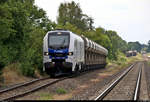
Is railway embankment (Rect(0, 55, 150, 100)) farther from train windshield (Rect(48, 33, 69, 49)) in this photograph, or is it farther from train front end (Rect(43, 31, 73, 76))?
train windshield (Rect(48, 33, 69, 49))

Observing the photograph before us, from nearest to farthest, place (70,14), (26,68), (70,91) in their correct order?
1. (70,91)
2. (26,68)
3. (70,14)

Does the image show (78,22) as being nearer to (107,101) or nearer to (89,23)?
(89,23)

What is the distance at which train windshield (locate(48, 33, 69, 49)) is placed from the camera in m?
20.0

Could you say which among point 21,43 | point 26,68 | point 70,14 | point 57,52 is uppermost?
point 70,14

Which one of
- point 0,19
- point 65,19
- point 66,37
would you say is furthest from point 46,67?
point 65,19

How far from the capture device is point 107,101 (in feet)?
31.3

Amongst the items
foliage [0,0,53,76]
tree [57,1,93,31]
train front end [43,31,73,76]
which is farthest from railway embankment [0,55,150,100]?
tree [57,1,93,31]

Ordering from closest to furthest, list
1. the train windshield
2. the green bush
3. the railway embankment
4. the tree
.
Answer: the railway embankment, the green bush, the train windshield, the tree

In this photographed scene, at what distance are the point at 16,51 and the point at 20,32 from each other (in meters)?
1.82

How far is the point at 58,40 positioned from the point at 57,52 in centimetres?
96

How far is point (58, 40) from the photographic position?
20141 mm

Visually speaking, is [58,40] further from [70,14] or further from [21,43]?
[70,14]

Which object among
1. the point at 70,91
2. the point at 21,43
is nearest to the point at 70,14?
the point at 21,43

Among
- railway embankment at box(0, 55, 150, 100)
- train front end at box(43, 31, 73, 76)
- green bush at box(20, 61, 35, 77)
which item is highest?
train front end at box(43, 31, 73, 76)
